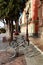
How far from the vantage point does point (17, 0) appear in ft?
68.8

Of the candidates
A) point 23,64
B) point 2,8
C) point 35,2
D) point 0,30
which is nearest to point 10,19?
point 2,8

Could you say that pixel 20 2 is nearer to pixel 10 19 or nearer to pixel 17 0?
pixel 17 0

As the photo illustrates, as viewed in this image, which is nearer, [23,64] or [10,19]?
[23,64]

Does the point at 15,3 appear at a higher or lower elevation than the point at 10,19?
higher

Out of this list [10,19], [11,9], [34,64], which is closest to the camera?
[34,64]

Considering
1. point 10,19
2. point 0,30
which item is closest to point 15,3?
point 10,19

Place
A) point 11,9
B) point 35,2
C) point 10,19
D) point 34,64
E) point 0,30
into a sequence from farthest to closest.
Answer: point 0,30
point 35,2
point 10,19
point 11,9
point 34,64

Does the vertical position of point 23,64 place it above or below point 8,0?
below

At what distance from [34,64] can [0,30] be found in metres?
53.7

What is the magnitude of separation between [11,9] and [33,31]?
502 inches

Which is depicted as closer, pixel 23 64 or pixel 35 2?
pixel 23 64

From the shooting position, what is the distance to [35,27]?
32594mm

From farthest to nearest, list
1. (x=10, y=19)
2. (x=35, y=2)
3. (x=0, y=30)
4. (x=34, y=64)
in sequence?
(x=0, y=30) → (x=35, y=2) → (x=10, y=19) → (x=34, y=64)

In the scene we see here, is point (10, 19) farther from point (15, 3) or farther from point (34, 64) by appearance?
point (34, 64)
